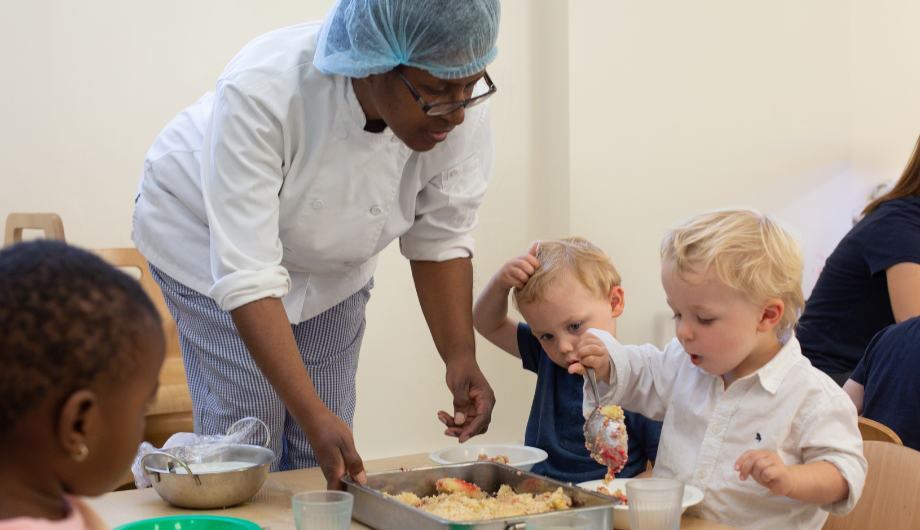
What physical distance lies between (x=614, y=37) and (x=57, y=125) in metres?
2.17

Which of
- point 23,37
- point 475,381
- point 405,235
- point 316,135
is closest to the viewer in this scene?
point 316,135

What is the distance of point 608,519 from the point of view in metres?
0.93

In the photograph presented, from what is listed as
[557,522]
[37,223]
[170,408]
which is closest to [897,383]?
[557,522]

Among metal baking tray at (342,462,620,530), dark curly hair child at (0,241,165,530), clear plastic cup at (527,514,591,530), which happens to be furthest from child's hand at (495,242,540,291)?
dark curly hair child at (0,241,165,530)

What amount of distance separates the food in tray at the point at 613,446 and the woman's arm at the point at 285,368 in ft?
1.27

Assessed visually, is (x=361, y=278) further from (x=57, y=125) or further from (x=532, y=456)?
(x=57, y=125)

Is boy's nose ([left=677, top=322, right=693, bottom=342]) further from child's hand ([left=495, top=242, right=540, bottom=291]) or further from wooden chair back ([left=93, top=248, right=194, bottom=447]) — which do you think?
wooden chair back ([left=93, top=248, right=194, bottom=447])

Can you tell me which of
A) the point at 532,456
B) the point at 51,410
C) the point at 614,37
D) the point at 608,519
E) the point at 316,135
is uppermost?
the point at 614,37

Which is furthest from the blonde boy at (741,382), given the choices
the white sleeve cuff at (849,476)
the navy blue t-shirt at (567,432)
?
the navy blue t-shirt at (567,432)

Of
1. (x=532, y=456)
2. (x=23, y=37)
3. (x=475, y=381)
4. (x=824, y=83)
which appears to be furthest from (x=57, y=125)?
(x=824, y=83)

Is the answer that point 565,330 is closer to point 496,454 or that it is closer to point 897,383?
point 496,454

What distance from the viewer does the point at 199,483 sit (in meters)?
1.10

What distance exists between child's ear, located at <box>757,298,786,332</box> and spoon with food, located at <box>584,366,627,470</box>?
253 mm

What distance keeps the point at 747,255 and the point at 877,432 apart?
0.69 metres
